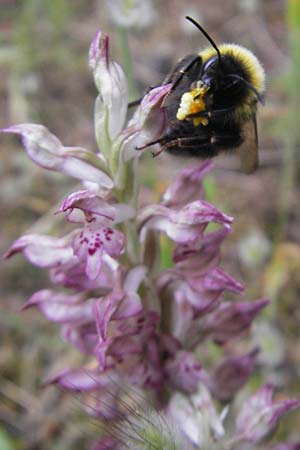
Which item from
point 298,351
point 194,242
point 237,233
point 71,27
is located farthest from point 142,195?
point 194,242

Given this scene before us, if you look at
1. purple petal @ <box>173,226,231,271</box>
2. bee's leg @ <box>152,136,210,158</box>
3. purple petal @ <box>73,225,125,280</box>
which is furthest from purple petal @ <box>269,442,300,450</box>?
bee's leg @ <box>152,136,210,158</box>

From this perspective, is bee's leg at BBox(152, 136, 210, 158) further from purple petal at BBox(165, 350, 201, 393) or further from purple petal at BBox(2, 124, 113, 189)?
purple petal at BBox(165, 350, 201, 393)

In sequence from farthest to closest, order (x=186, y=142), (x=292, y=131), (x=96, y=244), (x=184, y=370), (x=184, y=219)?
1. (x=292, y=131)
2. (x=184, y=370)
3. (x=186, y=142)
4. (x=184, y=219)
5. (x=96, y=244)

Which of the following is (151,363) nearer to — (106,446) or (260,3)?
(106,446)

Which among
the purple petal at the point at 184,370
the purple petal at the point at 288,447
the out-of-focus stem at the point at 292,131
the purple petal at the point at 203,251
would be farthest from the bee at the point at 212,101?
the out-of-focus stem at the point at 292,131

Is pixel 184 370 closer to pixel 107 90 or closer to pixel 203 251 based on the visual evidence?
pixel 203 251

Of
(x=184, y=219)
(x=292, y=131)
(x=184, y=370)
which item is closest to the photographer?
(x=184, y=219)

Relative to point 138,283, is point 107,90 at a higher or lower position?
higher

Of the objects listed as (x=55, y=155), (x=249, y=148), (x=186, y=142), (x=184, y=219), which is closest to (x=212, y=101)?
(x=186, y=142)
